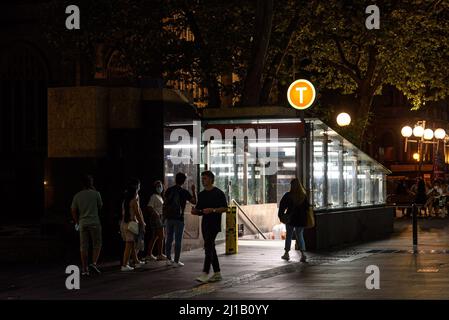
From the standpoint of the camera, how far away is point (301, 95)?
2323cm

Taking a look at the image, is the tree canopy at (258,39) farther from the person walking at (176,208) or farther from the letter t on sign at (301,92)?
the person walking at (176,208)

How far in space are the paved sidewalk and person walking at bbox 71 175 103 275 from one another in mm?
502

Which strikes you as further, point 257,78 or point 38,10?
point 38,10

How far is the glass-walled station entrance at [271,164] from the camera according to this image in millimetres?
22750

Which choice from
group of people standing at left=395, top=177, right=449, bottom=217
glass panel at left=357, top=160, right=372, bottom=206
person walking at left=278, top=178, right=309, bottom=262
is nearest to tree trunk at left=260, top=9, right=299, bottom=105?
Answer: glass panel at left=357, top=160, right=372, bottom=206

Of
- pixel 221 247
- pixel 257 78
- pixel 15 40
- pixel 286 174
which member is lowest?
pixel 221 247

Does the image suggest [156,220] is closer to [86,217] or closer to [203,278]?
[86,217]

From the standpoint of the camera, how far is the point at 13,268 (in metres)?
18.5

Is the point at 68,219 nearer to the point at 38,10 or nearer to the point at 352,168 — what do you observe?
the point at 352,168

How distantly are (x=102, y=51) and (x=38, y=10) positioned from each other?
10.2 ft

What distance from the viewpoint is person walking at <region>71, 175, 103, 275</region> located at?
56.6ft

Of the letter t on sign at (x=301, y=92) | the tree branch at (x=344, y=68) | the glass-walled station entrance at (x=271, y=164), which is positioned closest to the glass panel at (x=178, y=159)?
the glass-walled station entrance at (x=271, y=164)

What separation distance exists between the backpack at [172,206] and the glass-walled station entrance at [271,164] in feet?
8.17
